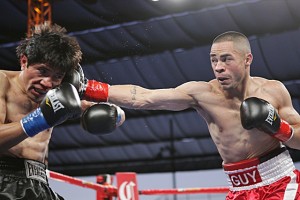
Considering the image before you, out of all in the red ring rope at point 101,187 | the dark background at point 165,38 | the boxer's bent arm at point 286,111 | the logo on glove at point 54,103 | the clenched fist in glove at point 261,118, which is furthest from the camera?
the dark background at point 165,38

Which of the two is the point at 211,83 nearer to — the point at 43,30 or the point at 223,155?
the point at 223,155

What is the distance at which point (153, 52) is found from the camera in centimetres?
850

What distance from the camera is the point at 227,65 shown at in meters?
2.37

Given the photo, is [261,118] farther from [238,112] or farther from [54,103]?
[54,103]

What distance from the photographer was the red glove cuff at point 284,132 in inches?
84.5

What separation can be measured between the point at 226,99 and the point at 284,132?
0.36 m

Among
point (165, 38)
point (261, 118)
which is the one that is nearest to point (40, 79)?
point (261, 118)

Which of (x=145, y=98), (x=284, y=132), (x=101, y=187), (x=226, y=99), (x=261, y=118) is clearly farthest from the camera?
(x=101, y=187)

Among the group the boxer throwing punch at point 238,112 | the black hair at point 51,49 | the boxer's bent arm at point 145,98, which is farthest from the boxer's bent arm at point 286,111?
the black hair at point 51,49

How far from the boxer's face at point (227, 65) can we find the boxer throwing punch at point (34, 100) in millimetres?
620

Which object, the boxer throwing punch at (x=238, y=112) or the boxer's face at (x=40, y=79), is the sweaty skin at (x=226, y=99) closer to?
the boxer throwing punch at (x=238, y=112)

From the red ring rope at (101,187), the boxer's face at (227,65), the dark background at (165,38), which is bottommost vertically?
the red ring rope at (101,187)

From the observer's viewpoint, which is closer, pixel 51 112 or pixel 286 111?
pixel 51 112

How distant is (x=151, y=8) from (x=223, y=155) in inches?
209
